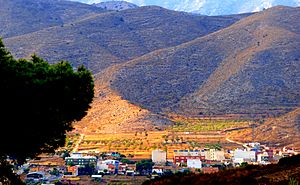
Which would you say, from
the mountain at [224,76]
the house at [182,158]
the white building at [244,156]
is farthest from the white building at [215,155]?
the mountain at [224,76]

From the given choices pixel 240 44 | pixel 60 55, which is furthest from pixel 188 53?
pixel 60 55

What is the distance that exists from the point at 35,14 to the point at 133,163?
95128mm

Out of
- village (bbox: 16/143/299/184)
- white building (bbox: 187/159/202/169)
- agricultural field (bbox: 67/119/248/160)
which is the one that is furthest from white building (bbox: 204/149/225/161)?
agricultural field (bbox: 67/119/248/160)

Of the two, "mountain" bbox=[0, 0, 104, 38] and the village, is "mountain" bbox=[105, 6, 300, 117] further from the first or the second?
"mountain" bbox=[0, 0, 104, 38]

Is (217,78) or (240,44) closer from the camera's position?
(217,78)

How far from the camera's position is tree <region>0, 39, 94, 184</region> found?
17.6 metres

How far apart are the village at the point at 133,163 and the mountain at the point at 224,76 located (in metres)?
15.7

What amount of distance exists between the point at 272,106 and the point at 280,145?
1182cm

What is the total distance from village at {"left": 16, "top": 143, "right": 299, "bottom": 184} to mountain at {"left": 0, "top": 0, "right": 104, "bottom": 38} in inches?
2847

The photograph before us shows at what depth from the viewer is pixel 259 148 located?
2296 inches

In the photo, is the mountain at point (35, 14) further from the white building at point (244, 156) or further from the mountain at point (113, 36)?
the white building at point (244, 156)

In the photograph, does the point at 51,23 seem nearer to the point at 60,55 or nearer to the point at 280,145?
the point at 60,55

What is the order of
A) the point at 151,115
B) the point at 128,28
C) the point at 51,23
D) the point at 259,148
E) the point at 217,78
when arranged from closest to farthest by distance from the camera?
the point at 259,148 → the point at 151,115 → the point at 217,78 → the point at 128,28 → the point at 51,23

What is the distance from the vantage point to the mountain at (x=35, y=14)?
127 m
